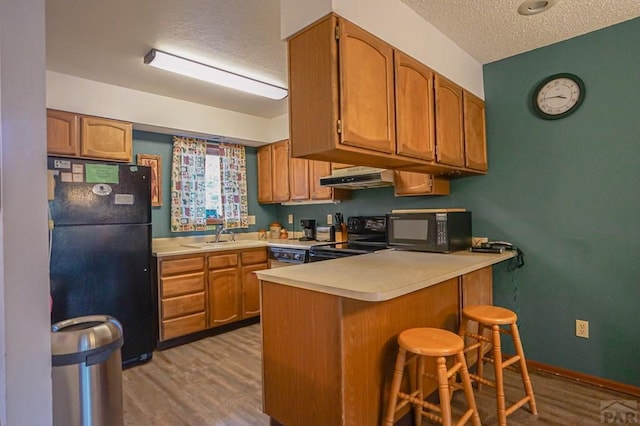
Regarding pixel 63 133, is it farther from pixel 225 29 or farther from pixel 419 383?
pixel 419 383

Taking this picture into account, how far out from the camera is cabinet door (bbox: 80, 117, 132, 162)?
118 inches

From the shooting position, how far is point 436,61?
92.2 inches

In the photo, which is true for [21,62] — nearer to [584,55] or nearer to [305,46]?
[305,46]

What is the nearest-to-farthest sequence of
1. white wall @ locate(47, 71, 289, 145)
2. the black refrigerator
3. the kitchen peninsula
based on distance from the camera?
the kitchen peninsula < the black refrigerator < white wall @ locate(47, 71, 289, 145)

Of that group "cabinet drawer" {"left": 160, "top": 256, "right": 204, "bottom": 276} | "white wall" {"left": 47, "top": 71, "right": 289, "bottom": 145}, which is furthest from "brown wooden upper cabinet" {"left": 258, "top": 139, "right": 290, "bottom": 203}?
"cabinet drawer" {"left": 160, "top": 256, "right": 204, "bottom": 276}

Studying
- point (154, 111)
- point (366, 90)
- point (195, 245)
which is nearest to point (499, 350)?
point (366, 90)

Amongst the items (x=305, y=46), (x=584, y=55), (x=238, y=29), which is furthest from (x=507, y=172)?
(x=238, y=29)

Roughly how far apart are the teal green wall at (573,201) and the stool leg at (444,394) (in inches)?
62.4

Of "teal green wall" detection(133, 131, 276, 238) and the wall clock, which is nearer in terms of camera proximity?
the wall clock

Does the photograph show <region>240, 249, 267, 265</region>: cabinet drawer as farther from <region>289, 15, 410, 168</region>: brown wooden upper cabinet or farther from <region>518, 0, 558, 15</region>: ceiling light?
<region>518, 0, 558, 15</region>: ceiling light

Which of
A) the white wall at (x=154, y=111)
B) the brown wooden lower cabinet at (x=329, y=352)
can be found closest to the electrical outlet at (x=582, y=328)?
the brown wooden lower cabinet at (x=329, y=352)

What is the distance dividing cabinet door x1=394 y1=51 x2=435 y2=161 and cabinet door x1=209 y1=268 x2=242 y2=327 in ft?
7.94

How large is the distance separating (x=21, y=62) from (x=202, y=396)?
2202 millimetres

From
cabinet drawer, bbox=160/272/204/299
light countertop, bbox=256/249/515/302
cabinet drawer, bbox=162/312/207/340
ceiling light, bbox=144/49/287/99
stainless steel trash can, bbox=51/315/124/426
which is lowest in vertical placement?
cabinet drawer, bbox=162/312/207/340
